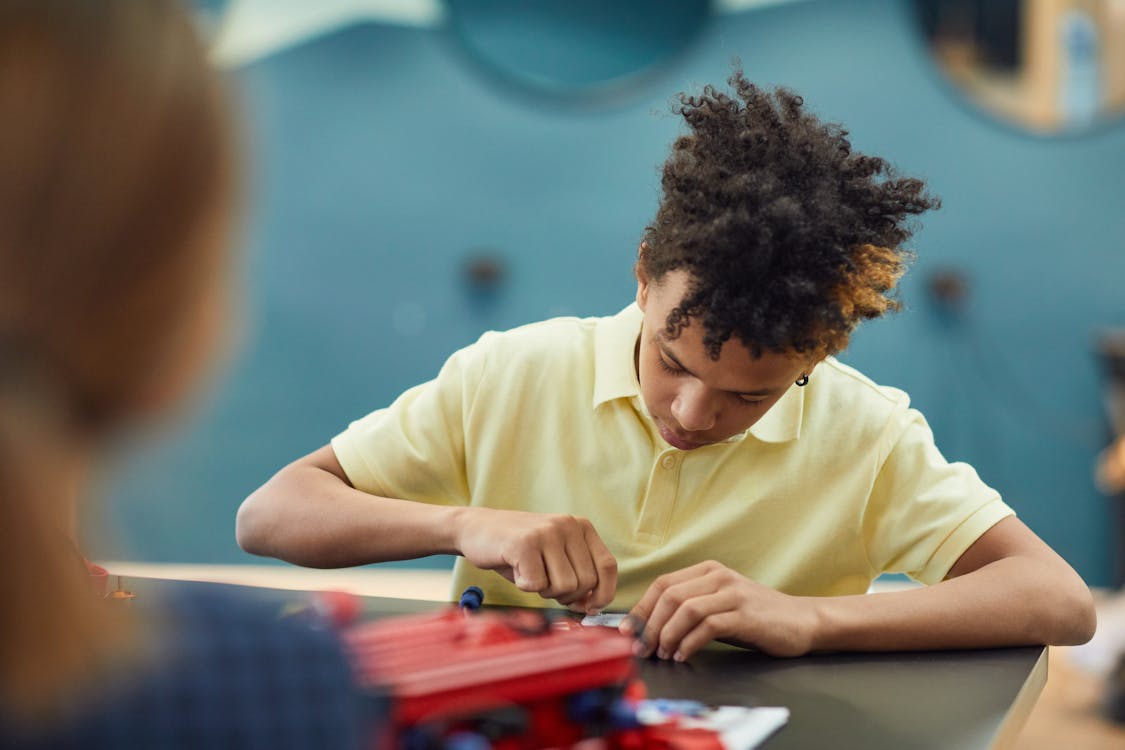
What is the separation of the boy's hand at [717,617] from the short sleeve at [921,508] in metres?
0.29

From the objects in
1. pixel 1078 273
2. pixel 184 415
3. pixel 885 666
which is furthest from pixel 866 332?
pixel 184 415

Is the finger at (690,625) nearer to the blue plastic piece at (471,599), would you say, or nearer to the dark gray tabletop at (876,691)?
the dark gray tabletop at (876,691)

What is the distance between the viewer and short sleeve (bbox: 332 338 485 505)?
4.29 feet

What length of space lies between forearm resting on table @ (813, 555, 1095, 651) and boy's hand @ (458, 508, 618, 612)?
185 millimetres

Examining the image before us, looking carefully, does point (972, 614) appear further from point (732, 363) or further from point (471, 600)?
point (471, 600)

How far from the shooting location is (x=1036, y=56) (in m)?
3.36

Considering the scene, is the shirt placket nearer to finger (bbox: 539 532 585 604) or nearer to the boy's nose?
the boy's nose

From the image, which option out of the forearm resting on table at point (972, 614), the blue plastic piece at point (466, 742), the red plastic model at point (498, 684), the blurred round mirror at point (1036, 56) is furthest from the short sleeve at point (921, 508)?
the blurred round mirror at point (1036, 56)

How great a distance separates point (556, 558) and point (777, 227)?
1.13 ft

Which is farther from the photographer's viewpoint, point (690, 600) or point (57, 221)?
point (690, 600)

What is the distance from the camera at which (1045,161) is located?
338cm

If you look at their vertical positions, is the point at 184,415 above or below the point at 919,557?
above

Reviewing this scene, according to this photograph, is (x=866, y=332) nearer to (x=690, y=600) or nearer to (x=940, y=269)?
(x=940, y=269)

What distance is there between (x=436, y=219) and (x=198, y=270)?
3.30 meters
